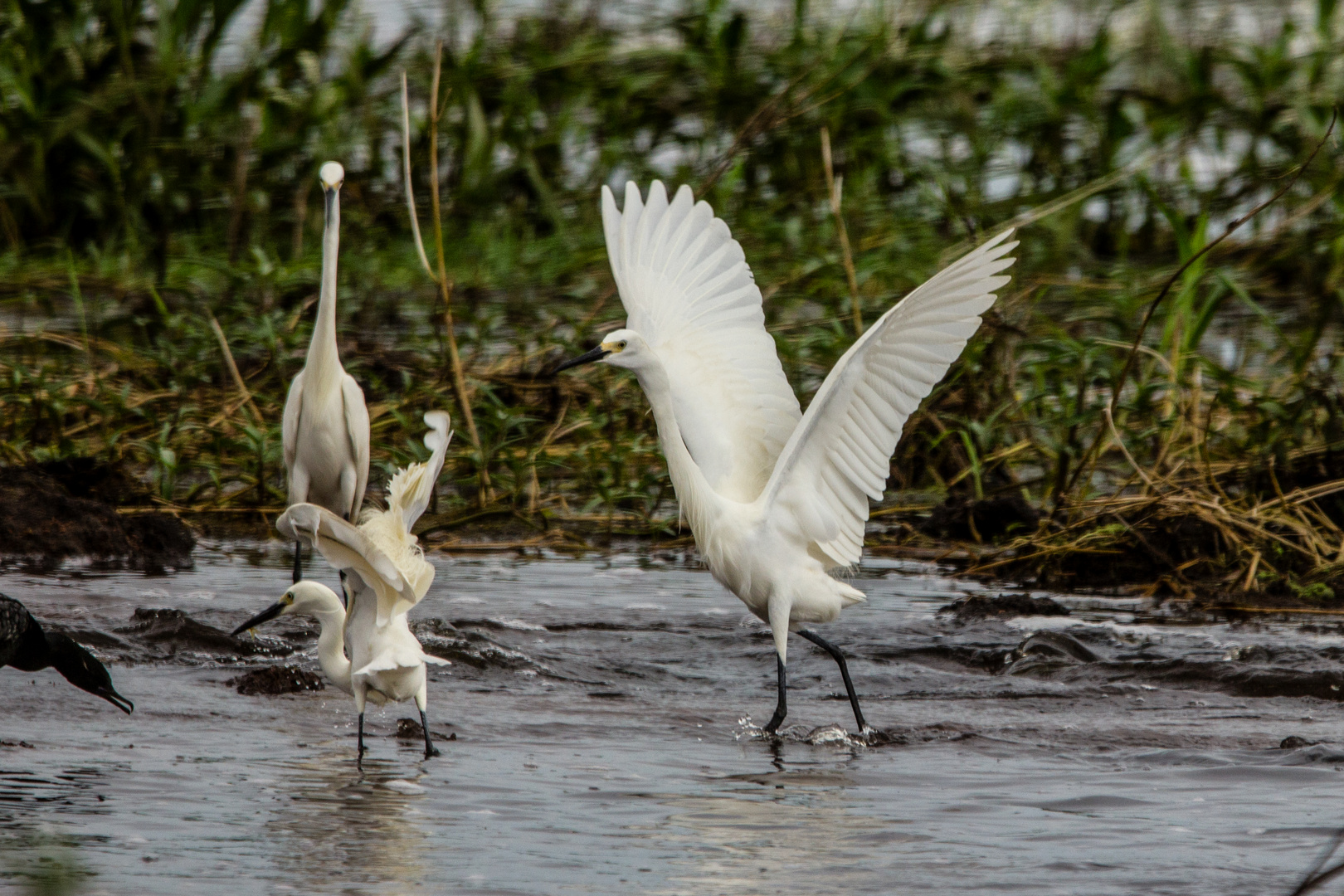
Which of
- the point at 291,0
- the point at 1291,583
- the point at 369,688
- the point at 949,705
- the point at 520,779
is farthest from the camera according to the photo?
the point at 291,0

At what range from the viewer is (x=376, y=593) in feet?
14.2

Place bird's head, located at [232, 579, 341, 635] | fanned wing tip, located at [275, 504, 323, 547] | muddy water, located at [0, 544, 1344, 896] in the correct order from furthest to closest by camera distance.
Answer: bird's head, located at [232, 579, 341, 635] → fanned wing tip, located at [275, 504, 323, 547] → muddy water, located at [0, 544, 1344, 896]

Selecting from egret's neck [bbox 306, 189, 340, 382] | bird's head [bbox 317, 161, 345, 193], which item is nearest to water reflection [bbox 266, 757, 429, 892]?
egret's neck [bbox 306, 189, 340, 382]

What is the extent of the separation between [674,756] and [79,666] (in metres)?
1.42

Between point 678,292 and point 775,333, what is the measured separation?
2.77 metres

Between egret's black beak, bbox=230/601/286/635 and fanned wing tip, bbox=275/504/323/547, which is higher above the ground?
fanned wing tip, bbox=275/504/323/547

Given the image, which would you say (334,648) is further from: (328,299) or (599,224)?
(599,224)

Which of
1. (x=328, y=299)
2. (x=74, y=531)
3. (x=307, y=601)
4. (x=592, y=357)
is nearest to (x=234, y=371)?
(x=74, y=531)

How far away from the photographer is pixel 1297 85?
11602 mm

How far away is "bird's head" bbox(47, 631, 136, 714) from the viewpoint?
4156 mm

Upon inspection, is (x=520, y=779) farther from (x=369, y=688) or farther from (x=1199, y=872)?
(x=1199, y=872)

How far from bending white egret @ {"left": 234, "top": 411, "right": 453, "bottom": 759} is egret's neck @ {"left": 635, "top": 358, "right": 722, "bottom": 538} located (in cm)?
75

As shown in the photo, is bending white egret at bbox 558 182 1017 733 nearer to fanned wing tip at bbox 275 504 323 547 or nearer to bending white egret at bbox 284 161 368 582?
fanned wing tip at bbox 275 504 323 547

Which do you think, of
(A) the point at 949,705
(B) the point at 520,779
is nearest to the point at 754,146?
(A) the point at 949,705
